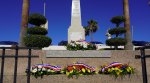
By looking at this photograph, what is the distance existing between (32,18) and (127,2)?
41.9ft

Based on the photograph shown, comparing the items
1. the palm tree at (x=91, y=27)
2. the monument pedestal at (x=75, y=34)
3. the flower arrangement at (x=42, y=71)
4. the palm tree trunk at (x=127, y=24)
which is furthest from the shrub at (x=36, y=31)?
the palm tree at (x=91, y=27)

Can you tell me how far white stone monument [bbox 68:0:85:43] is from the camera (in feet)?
58.5

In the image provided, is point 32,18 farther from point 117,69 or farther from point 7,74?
point 117,69

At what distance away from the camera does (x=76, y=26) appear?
18.3 m

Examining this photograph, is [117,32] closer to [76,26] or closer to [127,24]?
[76,26]

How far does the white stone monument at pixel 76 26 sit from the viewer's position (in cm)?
1784

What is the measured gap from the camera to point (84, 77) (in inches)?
390

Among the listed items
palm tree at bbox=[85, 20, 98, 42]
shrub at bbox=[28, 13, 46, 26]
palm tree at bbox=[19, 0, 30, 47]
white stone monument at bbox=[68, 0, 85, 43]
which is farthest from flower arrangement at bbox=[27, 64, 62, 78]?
palm tree at bbox=[85, 20, 98, 42]

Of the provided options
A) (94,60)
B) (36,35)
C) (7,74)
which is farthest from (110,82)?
(36,35)

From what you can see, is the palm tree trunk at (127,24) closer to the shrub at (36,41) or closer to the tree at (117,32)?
the tree at (117,32)

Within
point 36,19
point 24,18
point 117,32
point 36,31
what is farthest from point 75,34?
point 24,18

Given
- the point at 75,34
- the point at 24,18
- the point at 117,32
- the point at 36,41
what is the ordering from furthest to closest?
the point at 24,18 < the point at 117,32 < the point at 75,34 < the point at 36,41

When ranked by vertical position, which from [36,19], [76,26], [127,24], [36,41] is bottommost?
[36,41]

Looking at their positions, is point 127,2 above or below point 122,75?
above
